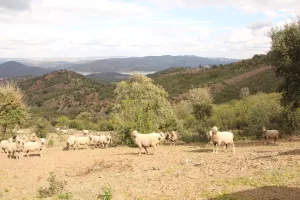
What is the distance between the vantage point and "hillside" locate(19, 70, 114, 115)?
8119 cm

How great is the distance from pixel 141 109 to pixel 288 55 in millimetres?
11935

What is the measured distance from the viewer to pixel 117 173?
14016 millimetres

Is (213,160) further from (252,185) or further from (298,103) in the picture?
(298,103)

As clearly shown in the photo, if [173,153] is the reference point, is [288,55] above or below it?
above

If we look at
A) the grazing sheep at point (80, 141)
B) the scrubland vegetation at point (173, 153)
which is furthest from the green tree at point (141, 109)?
the grazing sheep at point (80, 141)

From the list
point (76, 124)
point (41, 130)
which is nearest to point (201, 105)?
point (41, 130)

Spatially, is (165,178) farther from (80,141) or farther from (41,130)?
(41,130)

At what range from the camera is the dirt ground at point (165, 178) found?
10.1 metres

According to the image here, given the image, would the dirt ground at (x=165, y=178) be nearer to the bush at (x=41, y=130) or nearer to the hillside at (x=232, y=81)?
the bush at (x=41, y=130)

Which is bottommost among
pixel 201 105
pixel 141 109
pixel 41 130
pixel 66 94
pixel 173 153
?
pixel 66 94

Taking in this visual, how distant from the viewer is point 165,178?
39.9 ft

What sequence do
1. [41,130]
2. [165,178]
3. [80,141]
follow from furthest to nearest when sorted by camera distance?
1. [41,130]
2. [80,141]
3. [165,178]

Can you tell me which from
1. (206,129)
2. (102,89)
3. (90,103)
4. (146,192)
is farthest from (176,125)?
(102,89)

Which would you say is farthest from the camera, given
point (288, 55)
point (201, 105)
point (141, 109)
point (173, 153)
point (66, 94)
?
point (66, 94)
